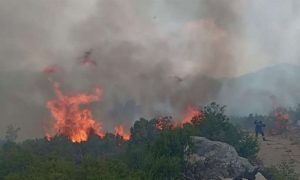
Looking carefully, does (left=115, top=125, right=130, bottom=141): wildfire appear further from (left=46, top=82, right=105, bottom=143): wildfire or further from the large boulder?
the large boulder

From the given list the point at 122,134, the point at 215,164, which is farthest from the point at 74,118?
the point at 215,164

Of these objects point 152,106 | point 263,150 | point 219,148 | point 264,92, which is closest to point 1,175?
point 219,148

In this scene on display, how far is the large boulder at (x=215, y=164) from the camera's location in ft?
90.1

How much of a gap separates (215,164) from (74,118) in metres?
28.0

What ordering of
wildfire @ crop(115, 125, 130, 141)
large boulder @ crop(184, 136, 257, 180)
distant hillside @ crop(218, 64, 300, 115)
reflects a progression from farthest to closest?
1. distant hillside @ crop(218, 64, 300, 115)
2. wildfire @ crop(115, 125, 130, 141)
3. large boulder @ crop(184, 136, 257, 180)

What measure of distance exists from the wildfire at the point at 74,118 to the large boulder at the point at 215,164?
744 inches

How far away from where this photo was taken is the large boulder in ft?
90.1

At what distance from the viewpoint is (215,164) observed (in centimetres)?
2811

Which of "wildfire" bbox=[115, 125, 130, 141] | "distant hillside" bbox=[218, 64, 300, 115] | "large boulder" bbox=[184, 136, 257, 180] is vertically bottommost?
"large boulder" bbox=[184, 136, 257, 180]

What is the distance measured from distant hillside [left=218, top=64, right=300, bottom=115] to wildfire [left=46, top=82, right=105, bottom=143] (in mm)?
30073

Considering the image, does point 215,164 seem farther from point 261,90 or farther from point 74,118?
point 261,90

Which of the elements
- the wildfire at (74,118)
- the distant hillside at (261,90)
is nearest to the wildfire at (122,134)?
the wildfire at (74,118)

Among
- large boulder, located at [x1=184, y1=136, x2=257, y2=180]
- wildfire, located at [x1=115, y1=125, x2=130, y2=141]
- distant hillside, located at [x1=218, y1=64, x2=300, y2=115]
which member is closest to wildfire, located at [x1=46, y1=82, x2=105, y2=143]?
wildfire, located at [x1=115, y1=125, x2=130, y2=141]

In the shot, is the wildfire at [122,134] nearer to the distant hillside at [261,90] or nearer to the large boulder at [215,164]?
the large boulder at [215,164]
